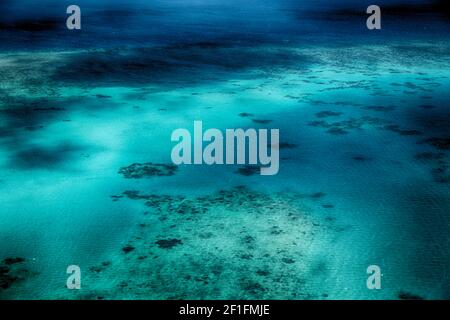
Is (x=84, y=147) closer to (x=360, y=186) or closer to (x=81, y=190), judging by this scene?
(x=81, y=190)

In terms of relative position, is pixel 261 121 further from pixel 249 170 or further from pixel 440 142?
pixel 440 142

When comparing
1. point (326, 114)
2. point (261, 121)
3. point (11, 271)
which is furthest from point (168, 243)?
point (326, 114)

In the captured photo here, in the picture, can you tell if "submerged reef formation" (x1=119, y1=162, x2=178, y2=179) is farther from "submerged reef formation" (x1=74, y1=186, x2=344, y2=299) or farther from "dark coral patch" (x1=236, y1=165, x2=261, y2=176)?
"dark coral patch" (x1=236, y1=165, x2=261, y2=176)

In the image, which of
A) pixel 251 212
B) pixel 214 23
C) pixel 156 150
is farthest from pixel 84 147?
pixel 214 23

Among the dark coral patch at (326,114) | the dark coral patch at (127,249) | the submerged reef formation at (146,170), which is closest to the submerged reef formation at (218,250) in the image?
the dark coral patch at (127,249)

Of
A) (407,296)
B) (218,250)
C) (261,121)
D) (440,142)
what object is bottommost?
(407,296)

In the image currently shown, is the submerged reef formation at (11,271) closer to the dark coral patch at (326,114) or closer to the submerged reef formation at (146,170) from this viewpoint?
the submerged reef formation at (146,170)
